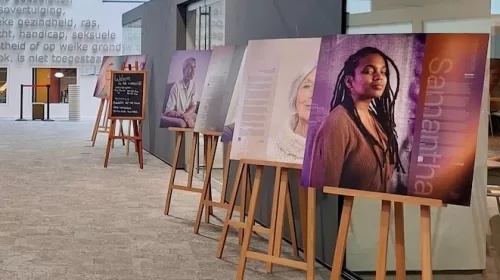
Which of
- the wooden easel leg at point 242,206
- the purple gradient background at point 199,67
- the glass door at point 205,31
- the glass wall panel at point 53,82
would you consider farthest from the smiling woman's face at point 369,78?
the glass wall panel at point 53,82

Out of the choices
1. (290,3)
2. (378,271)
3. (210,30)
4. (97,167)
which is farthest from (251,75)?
(97,167)

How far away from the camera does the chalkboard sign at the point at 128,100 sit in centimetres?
990

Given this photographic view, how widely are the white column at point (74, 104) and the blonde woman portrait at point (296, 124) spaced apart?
17.6 metres

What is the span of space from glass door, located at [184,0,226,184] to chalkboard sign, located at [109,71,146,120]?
913 millimetres

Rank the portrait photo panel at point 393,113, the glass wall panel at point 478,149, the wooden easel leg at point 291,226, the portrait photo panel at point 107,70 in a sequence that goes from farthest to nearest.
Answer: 1. the portrait photo panel at point 107,70
2. the wooden easel leg at point 291,226
3. the glass wall panel at point 478,149
4. the portrait photo panel at point 393,113

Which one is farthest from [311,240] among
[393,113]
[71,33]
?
[71,33]

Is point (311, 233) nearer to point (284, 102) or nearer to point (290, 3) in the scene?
point (284, 102)

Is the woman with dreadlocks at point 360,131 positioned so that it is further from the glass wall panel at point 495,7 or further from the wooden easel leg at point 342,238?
the glass wall panel at point 495,7

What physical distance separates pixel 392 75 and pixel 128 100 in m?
7.20

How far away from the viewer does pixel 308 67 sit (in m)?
4.01

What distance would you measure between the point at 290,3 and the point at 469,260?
263 cm

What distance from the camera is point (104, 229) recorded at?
566 cm

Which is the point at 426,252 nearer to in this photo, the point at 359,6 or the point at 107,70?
the point at 359,6

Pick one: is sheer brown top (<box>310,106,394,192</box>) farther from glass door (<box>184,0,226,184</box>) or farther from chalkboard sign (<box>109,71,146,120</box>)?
chalkboard sign (<box>109,71,146,120</box>)
